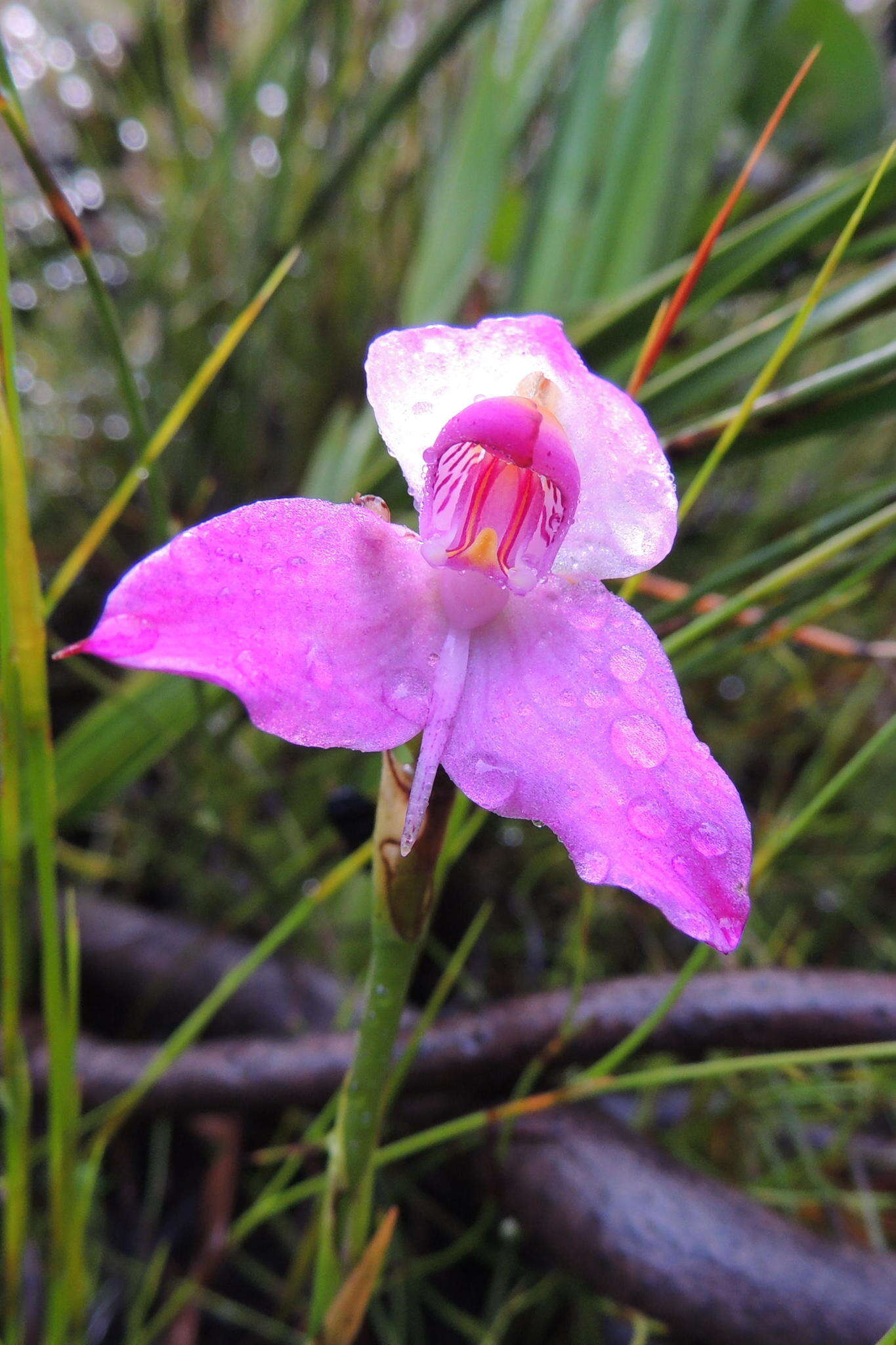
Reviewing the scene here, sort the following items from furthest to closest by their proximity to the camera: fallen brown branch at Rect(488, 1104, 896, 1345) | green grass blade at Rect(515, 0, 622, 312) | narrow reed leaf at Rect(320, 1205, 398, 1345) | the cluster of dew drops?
the cluster of dew drops, green grass blade at Rect(515, 0, 622, 312), fallen brown branch at Rect(488, 1104, 896, 1345), narrow reed leaf at Rect(320, 1205, 398, 1345)

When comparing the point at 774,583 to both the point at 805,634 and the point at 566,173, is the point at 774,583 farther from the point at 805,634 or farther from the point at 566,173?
the point at 566,173

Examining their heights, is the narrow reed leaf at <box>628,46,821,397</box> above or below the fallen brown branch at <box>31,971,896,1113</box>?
above

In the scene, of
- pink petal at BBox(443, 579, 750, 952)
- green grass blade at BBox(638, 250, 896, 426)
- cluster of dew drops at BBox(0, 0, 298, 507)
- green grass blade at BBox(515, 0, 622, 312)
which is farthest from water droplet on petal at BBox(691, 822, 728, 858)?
cluster of dew drops at BBox(0, 0, 298, 507)

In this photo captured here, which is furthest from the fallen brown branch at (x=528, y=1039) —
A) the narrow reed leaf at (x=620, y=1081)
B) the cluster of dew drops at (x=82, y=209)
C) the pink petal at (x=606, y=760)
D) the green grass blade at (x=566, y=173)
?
the cluster of dew drops at (x=82, y=209)

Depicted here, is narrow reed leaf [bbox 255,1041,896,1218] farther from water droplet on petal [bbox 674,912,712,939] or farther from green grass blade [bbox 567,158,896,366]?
green grass blade [bbox 567,158,896,366]

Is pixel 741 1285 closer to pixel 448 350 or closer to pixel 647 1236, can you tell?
pixel 647 1236

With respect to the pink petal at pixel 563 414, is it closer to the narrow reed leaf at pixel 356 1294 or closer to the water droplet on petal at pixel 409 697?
the water droplet on petal at pixel 409 697

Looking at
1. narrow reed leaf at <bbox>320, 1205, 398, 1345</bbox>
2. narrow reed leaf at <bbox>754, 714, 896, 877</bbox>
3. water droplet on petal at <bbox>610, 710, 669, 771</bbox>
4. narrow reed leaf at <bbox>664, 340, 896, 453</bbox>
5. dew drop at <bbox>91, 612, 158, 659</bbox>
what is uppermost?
narrow reed leaf at <bbox>664, 340, 896, 453</bbox>
